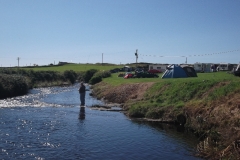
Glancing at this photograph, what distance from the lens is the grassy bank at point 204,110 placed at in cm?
1805

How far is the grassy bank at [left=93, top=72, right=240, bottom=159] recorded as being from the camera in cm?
1805

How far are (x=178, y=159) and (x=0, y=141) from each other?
35.5 feet

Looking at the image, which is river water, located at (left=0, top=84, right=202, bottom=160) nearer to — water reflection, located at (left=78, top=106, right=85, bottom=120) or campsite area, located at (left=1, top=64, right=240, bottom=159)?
water reflection, located at (left=78, top=106, right=85, bottom=120)

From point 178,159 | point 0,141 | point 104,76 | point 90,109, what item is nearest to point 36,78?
point 104,76

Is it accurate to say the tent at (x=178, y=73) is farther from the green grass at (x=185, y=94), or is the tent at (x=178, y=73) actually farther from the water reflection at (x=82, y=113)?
the water reflection at (x=82, y=113)

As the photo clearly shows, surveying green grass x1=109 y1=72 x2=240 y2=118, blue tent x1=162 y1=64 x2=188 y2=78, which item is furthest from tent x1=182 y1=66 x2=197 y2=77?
green grass x1=109 y1=72 x2=240 y2=118

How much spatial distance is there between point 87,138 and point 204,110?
29.8 ft

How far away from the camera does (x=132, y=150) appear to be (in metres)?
18.5

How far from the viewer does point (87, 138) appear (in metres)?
21.0

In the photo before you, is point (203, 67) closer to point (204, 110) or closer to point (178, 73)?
point (178, 73)

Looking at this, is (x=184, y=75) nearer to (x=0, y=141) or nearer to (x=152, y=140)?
(x=152, y=140)

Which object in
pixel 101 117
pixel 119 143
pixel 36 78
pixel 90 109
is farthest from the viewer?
pixel 36 78

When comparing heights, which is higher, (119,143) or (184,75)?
(184,75)

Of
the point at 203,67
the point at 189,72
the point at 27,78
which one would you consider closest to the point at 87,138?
the point at 189,72
